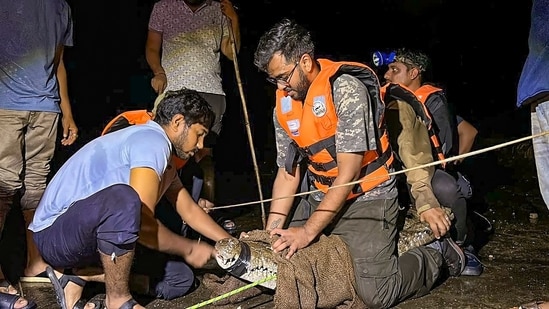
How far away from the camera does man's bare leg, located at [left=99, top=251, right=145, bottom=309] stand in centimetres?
323

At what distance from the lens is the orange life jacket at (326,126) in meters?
3.53

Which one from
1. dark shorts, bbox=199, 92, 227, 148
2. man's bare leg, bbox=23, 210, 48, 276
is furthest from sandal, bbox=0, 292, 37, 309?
dark shorts, bbox=199, 92, 227, 148

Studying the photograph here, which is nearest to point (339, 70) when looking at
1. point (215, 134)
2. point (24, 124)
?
point (215, 134)

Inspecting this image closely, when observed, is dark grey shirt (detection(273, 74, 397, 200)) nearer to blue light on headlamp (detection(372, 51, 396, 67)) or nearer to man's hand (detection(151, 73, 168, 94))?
blue light on headlamp (detection(372, 51, 396, 67))

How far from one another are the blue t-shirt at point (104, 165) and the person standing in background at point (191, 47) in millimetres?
1087

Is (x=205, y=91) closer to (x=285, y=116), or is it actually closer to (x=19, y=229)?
(x=285, y=116)

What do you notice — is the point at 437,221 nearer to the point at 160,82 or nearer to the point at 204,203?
the point at 204,203

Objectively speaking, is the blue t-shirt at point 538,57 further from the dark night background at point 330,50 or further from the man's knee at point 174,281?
the dark night background at point 330,50

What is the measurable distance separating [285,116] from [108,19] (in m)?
3.95

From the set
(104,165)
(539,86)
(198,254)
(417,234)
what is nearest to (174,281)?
(198,254)

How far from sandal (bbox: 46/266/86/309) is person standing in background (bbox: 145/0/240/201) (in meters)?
1.26

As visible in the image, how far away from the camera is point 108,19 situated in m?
7.12

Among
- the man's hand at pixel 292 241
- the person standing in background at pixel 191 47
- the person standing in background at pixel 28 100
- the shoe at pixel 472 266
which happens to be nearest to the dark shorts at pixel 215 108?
the person standing in background at pixel 191 47

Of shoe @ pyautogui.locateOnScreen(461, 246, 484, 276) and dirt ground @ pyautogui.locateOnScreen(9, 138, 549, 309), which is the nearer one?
dirt ground @ pyautogui.locateOnScreen(9, 138, 549, 309)
